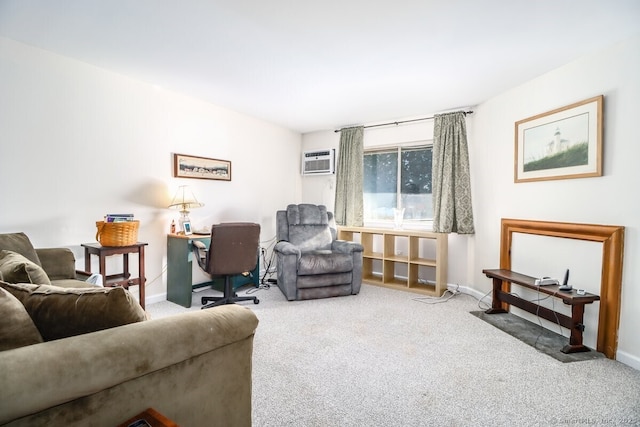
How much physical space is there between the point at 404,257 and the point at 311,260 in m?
1.39

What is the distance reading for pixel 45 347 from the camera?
0.82 meters

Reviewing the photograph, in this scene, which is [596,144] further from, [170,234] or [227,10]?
[170,234]

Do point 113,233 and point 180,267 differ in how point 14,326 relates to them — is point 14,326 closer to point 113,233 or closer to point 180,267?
point 113,233

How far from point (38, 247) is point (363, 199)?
12.0 ft

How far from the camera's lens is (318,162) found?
5.07 meters

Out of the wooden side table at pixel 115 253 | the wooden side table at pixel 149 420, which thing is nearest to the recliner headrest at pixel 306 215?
the wooden side table at pixel 115 253

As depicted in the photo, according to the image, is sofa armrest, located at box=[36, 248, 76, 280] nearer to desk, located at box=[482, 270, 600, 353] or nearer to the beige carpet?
the beige carpet

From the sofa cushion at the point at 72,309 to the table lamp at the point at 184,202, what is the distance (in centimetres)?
241

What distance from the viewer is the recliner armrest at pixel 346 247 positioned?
3831mm

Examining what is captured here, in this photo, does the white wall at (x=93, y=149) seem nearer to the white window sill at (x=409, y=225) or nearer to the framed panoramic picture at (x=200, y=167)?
the framed panoramic picture at (x=200, y=167)

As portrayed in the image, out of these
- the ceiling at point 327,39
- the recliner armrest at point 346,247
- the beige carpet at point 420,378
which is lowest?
the beige carpet at point 420,378

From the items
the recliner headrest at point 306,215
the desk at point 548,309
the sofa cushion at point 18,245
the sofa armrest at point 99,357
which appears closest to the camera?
the sofa armrest at point 99,357

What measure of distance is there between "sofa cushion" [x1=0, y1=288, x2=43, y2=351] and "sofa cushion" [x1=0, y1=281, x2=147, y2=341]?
5cm

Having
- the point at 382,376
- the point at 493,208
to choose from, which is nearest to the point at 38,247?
the point at 382,376
